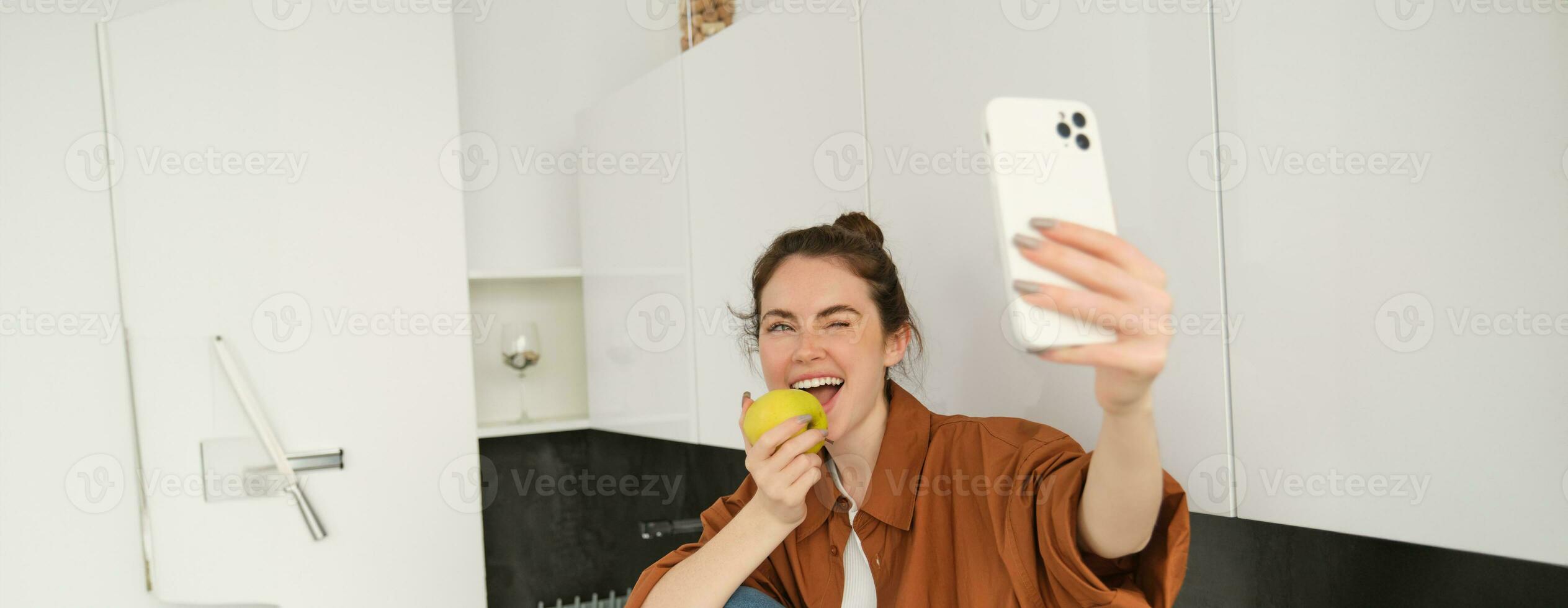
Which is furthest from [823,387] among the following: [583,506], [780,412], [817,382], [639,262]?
[583,506]

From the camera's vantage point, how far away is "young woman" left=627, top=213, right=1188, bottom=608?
66cm

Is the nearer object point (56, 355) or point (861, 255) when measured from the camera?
point (861, 255)

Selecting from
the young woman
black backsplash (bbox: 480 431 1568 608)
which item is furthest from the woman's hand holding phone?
black backsplash (bbox: 480 431 1568 608)

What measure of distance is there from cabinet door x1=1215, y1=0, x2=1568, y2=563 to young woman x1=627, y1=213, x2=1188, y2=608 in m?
0.13

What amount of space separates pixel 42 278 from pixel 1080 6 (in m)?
2.08

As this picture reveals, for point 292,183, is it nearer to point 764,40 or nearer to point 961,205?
point 764,40

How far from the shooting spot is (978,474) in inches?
40.7

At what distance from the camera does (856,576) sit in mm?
1133

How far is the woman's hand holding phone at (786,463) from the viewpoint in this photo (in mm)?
1023

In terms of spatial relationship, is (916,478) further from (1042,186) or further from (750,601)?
(1042,186)

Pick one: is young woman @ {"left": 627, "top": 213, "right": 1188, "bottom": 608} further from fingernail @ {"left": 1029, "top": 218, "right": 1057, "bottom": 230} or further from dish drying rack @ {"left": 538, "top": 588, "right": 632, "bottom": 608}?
dish drying rack @ {"left": 538, "top": 588, "right": 632, "bottom": 608}

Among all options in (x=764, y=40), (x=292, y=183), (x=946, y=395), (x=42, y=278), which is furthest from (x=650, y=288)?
(x=42, y=278)

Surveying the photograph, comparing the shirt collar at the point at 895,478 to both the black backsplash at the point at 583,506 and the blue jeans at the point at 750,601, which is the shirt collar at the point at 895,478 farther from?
the black backsplash at the point at 583,506

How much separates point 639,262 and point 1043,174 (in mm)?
1379
